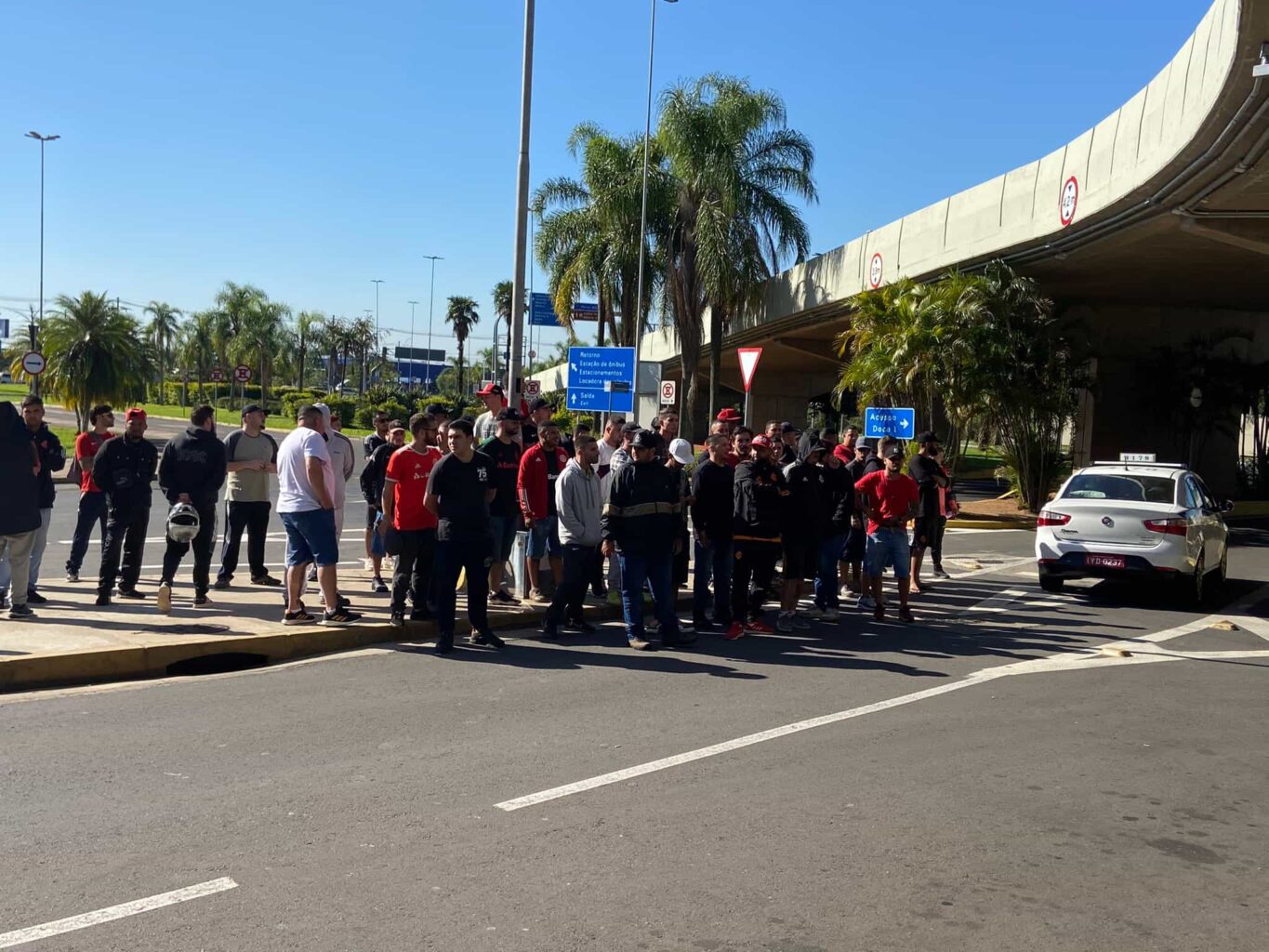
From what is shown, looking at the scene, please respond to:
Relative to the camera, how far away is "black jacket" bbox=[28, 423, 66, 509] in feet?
36.4

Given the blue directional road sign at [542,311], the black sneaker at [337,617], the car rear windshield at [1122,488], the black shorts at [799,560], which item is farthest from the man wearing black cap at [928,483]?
the blue directional road sign at [542,311]

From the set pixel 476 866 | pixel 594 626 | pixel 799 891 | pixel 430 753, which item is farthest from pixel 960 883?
pixel 594 626

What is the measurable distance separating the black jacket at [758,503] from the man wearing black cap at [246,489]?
14.8 ft

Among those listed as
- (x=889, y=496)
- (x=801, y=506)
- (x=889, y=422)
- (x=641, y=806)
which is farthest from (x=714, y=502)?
(x=889, y=422)

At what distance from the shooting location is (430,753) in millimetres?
6660

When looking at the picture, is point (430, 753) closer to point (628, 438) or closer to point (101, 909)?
point (101, 909)

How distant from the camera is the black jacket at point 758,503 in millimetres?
10695

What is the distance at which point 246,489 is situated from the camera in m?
11.9

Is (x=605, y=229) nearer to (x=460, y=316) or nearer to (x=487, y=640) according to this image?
(x=487, y=640)

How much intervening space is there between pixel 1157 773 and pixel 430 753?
4.00 m

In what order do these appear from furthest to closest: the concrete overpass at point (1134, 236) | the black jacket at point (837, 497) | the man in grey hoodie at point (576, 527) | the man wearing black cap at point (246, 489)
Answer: the concrete overpass at point (1134, 236)
the man wearing black cap at point (246, 489)
the black jacket at point (837, 497)
the man in grey hoodie at point (576, 527)

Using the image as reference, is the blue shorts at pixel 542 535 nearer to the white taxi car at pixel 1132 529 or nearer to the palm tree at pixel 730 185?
the white taxi car at pixel 1132 529

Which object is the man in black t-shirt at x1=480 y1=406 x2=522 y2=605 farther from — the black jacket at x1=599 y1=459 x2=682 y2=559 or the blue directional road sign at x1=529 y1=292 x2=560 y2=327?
the blue directional road sign at x1=529 y1=292 x2=560 y2=327

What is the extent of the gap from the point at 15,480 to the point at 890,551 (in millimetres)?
7703
